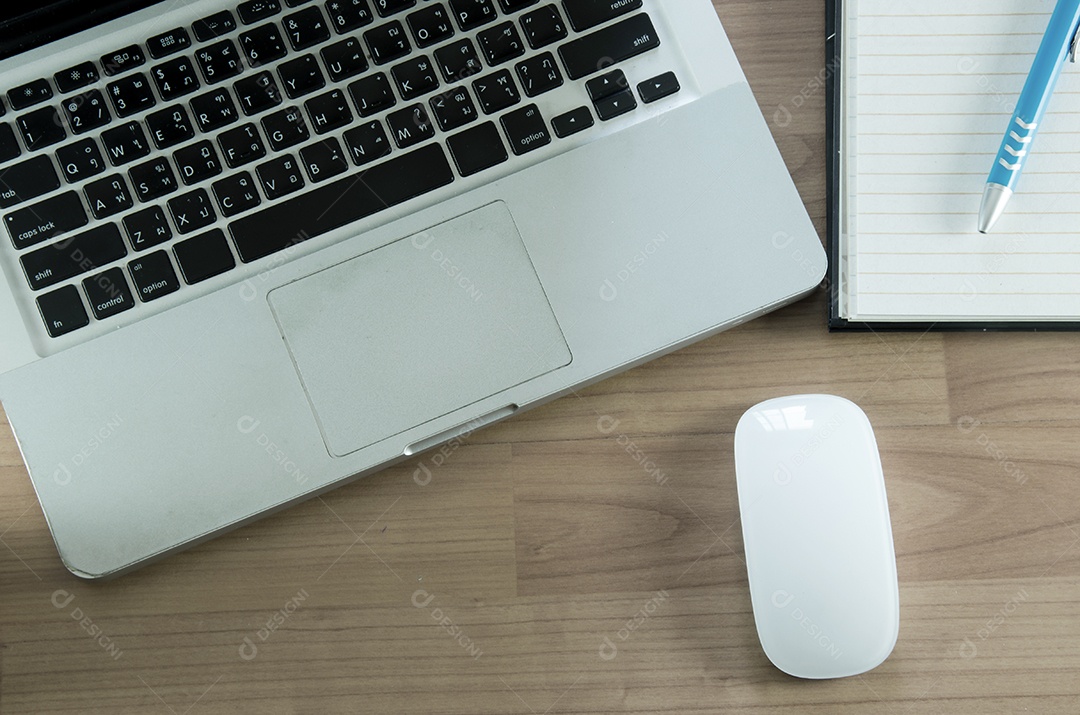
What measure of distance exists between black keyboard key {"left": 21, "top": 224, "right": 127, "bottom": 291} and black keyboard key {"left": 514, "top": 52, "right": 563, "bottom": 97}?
25 centimetres

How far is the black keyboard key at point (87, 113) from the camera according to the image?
50 centimetres

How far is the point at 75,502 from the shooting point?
0.49m

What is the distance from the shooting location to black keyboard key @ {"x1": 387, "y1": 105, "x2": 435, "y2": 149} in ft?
1.66

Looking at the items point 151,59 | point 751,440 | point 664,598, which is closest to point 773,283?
point 751,440

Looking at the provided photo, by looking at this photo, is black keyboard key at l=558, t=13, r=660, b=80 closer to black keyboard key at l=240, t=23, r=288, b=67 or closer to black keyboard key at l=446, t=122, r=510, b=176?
black keyboard key at l=446, t=122, r=510, b=176

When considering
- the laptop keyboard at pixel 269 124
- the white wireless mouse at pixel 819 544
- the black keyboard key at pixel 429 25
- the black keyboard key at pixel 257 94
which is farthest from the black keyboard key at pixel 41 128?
the white wireless mouse at pixel 819 544

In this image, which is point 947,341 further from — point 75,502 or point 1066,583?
point 75,502

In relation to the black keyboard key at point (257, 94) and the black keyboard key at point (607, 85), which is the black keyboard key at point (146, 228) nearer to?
the black keyboard key at point (257, 94)

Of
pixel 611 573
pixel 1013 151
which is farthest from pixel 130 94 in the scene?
pixel 1013 151

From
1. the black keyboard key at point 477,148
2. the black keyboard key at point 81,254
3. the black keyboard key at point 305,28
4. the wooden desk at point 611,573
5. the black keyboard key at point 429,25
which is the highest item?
the black keyboard key at point 305,28

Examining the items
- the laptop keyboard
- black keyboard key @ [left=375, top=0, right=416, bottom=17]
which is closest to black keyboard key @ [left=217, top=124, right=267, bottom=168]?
the laptop keyboard

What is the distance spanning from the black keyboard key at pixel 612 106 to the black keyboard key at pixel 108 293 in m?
0.29

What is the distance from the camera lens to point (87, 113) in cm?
50

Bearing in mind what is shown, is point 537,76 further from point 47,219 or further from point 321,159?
point 47,219
